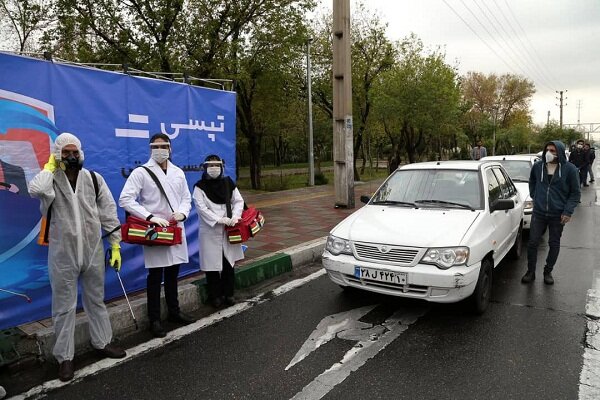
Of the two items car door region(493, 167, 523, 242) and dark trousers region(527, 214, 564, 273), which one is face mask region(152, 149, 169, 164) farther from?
dark trousers region(527, 214, 564, 273)

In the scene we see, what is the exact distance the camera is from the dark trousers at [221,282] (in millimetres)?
4816

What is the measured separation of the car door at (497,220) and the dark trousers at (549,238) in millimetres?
292

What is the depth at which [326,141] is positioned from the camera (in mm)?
28688

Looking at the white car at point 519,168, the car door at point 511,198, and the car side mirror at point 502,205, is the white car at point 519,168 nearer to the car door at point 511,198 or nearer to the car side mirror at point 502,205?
the car door at point 511,198

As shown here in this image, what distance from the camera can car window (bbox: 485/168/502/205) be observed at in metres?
5.25

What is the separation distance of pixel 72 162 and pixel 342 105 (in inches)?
359

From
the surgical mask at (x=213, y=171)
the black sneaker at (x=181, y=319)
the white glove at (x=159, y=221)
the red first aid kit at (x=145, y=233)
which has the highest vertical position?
the surgical mask at (x=213, y=171)

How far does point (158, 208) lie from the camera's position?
4.16 m

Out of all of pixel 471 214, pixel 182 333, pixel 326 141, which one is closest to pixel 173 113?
pixel 182 333

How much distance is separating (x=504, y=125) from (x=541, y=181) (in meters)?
58.9

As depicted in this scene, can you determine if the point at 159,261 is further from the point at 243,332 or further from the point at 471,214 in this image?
the point at 471,214

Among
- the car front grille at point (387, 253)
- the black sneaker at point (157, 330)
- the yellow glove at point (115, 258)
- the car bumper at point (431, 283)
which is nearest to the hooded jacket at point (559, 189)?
the car bumper at point (431, 283)

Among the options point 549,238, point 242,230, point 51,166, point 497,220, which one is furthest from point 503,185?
point 51,166

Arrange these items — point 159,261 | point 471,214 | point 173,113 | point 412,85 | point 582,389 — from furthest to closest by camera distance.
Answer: point 412,85 < point 173,113 < point 471,214 < point 159,261 < point 582,389
